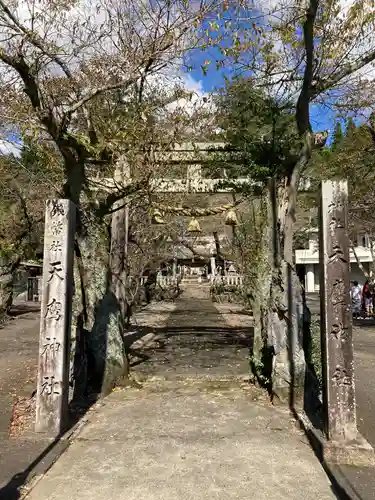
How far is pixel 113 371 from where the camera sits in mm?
8477

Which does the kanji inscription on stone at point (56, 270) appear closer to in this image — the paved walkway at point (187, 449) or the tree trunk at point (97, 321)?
the tree trunk at point (97, 321)

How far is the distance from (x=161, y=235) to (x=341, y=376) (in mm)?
15020

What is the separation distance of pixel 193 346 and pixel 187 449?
24.4 ft

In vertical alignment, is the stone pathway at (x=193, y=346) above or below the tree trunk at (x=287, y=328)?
below

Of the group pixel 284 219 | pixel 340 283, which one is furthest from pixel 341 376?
pixel 284 219

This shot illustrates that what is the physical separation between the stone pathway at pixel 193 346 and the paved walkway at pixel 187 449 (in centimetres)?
17

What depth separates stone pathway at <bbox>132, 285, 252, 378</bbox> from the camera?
33.0 feet

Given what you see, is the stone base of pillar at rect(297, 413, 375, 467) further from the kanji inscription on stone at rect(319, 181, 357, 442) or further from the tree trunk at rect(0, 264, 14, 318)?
the tree trunk at rect(0, 264, 14, 318)

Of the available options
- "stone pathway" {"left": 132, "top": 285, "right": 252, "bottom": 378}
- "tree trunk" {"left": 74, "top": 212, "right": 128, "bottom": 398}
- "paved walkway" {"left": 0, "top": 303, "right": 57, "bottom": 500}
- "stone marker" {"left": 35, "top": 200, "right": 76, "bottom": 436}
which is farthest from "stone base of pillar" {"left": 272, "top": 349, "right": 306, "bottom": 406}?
"paved walkway" {"left": 0, "top": 303, "right": 57, "bottom": 500}

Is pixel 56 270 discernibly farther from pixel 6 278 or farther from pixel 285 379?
pixel 6 278

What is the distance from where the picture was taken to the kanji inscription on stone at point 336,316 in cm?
568

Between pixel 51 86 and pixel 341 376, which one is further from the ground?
pixel 51 86

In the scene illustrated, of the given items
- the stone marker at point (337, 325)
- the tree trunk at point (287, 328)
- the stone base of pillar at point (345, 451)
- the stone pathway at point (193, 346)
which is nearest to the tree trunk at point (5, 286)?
the stone pathway at point (193, 346)

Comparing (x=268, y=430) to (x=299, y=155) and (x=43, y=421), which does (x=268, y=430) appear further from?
(x=299, y=155)
